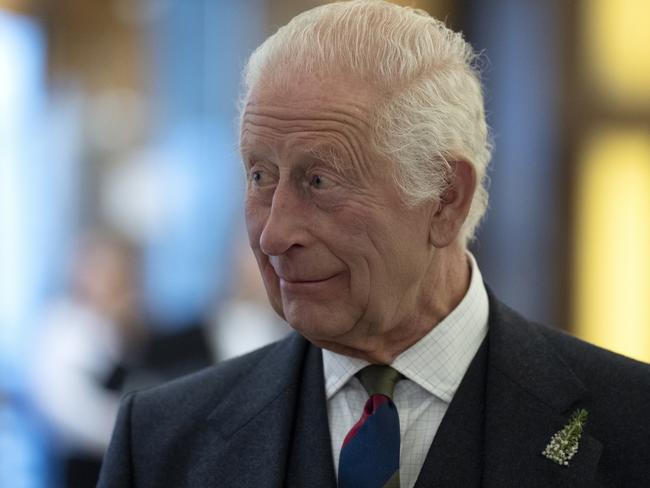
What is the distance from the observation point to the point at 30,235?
20.8ft

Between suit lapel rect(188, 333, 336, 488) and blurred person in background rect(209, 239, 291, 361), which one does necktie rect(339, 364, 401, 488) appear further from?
blurred person in background rect(209, 239, 291, 361)

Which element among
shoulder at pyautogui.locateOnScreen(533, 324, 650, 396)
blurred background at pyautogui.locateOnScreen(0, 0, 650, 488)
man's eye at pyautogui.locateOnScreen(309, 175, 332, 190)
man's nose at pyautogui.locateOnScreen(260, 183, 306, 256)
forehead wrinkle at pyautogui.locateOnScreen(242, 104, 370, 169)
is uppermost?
forehead wrinkle at pyautogui.locateOnScreen(242, 104, 370, 169)

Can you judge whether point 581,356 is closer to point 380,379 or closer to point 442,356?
point 442,356

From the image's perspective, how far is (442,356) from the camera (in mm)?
2072

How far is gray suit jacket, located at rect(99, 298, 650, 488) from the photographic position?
1.95 m

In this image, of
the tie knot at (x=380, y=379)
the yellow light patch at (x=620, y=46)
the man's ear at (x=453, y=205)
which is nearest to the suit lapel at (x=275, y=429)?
the tie knot at (x=380, y=379)

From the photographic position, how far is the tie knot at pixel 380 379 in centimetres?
205

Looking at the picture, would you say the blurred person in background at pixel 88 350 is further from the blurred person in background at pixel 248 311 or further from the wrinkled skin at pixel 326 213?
the wrinkled skin at pixel 326 213

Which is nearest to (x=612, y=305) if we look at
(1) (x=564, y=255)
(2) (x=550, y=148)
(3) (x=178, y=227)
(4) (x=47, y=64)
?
(1) (x=564, y=255)

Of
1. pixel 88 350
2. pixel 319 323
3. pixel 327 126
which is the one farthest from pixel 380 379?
pixel 88 350

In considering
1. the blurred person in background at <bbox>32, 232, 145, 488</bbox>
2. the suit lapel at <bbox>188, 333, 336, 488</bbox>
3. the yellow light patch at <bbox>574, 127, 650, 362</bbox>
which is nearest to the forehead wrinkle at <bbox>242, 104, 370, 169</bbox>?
the suit lapel at <bbox>188, 333, 336, 488</bbox>

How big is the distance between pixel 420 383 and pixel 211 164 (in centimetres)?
473

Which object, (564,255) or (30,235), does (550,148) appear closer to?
(564,255)

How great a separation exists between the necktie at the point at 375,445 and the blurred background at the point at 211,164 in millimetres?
4156
